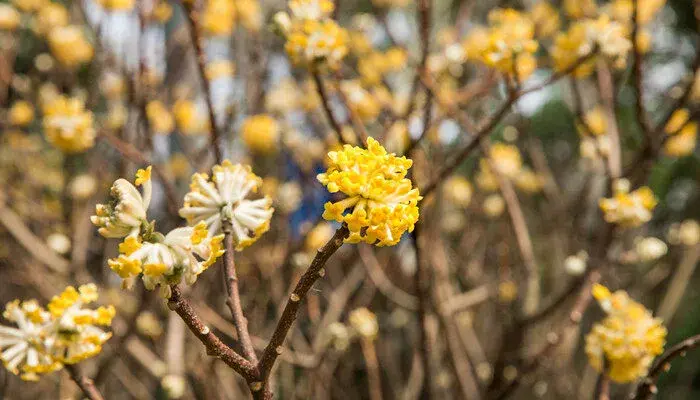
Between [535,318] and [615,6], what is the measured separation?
1065 millimetres

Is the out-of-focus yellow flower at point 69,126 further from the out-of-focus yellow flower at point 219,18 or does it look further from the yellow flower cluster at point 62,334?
the yellow flower cluster at point 62,334

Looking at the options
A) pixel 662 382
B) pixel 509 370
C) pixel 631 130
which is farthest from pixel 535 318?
pixel 631 130

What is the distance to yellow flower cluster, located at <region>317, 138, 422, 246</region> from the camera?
689 millimetres

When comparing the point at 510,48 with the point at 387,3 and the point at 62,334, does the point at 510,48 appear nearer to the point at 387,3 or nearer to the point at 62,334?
the point at 62,334

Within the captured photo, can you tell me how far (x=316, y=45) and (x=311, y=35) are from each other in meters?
0.03

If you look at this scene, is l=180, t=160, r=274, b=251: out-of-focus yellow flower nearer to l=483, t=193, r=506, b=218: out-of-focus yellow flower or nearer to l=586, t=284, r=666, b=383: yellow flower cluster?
l=586, t=284, r=666, b=383: yellow flower cluster

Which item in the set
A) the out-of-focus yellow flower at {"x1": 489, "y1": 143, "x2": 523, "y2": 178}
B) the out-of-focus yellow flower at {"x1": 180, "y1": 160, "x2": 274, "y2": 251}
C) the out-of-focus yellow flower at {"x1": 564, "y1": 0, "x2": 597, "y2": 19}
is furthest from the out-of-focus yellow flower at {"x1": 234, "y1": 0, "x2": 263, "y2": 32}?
the out-of-focus yellow flower at {"x1": 180, "y1": 160, "x2": 274, "y2": 251}

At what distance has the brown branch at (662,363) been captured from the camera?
0.85m

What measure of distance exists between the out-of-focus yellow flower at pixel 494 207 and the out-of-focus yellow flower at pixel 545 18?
662 millimetres

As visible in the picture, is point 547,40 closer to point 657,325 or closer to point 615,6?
point 615,6

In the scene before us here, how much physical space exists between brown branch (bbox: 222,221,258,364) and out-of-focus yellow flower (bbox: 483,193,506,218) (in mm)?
2008

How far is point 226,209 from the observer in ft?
2.70

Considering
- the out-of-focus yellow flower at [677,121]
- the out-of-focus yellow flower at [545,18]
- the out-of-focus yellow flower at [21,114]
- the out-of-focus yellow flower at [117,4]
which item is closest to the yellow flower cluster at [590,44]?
the out-of-focus yellow flower at [677,121]

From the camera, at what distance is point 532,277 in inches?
77.5
